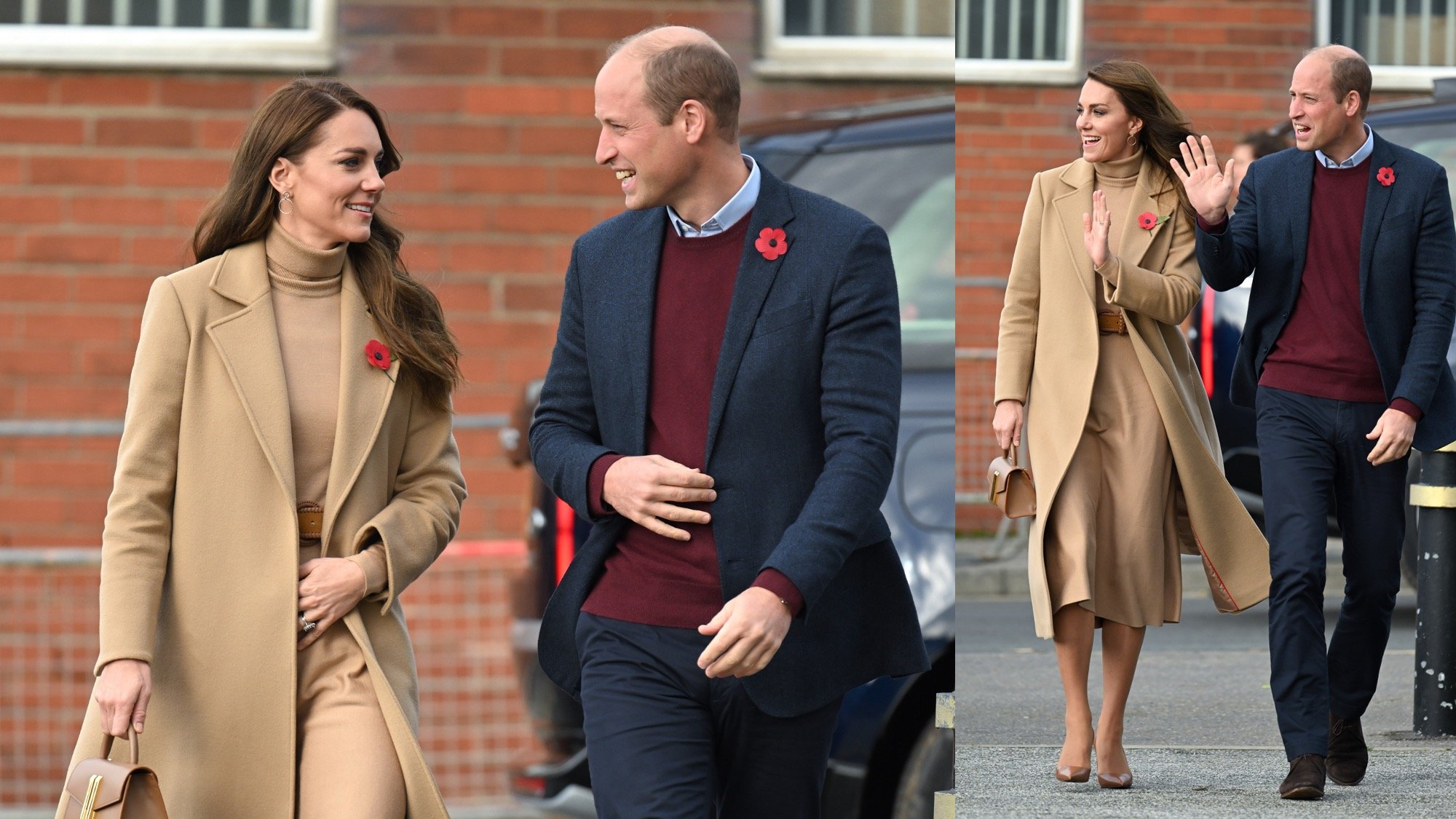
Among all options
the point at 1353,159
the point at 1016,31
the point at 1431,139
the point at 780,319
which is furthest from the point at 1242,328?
the point at 780,319

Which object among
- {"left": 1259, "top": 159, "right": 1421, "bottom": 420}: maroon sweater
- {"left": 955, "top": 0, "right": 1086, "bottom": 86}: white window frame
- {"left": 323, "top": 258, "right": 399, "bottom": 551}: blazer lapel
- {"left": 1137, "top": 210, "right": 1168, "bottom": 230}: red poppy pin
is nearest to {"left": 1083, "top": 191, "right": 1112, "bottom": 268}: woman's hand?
{"left": 1137, "top": 210, "right": 1168, "bottom": 230}: red poppy pin

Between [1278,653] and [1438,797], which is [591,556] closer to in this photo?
[1278,653]

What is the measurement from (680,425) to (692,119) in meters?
0.53

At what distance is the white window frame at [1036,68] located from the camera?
11953 mm

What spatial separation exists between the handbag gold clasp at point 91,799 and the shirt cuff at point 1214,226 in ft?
11.3

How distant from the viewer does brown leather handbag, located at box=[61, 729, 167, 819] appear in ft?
11.2

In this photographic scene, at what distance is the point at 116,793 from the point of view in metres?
3.42

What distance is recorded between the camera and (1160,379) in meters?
5.73

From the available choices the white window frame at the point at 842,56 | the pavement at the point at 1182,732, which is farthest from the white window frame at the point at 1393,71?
the white window frame at the point at 842,56

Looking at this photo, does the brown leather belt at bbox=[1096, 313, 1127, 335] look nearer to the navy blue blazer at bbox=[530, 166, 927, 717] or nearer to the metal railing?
the navy blue blazer at bbox=[530, 166, 927, 717]

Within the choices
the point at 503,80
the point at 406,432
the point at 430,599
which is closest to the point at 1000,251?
the point at 503,80

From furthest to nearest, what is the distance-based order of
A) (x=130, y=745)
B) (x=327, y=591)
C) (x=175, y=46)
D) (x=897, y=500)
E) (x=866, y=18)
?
(x=866, y=18)
(x=175, y=46)
(x=897, y=500)
(x=327, y=591)
(x=130, y=745)

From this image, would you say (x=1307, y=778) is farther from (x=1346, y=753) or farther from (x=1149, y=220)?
(x=1149, y=220)

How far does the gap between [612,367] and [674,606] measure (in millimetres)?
439
